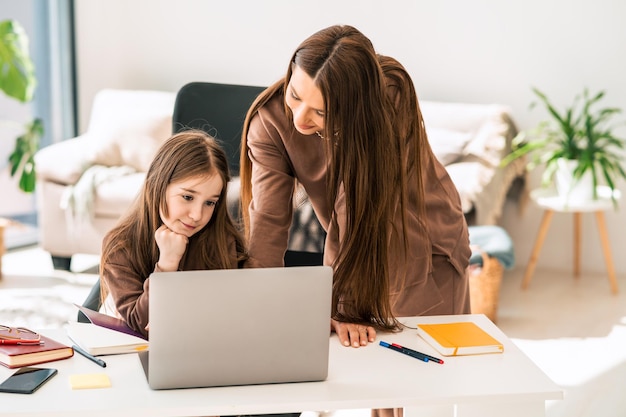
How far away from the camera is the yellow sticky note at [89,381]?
1400mm

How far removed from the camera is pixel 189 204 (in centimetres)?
193

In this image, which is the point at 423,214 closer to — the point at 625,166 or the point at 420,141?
the point at 420,141

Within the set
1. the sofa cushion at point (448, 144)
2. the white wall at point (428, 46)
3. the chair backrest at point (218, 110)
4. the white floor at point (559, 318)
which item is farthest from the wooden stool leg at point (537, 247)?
the chair backrest at point (218, 110)

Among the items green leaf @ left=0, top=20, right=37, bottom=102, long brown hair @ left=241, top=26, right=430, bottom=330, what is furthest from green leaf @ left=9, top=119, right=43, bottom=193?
long brown hair @ left=241, top=26, right=430, bottom=330

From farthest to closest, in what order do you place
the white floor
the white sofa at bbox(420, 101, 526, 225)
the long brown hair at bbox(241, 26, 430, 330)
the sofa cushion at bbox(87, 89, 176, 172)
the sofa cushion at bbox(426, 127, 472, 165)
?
the sofa cushion at bbox(87, 89, 176, 172) → the sofa cushion at bbox(426, 127, 472, 165) → the white sofa at bbox(420, 101, 526, 225) → the white floor → the long brown hair at bbox(241, 26, 430, 330)

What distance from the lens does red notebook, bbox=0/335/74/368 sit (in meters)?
1.50

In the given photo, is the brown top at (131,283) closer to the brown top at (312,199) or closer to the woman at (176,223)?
the woman at (176,223)

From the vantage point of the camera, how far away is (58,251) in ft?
14.5

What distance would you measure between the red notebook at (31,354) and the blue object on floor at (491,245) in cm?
229

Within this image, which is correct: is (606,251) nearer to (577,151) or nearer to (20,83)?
(577,151)

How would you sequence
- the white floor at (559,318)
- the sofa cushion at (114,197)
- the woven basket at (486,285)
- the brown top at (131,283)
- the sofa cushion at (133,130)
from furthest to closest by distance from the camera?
the sofa cushion at (133,130), the sofa cushion at (114,197), the woven basket at (486,285), the white floor at (559,318), the brown top at (131,283)

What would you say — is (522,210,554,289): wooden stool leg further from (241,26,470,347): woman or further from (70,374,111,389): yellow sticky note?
(70,374,111,389): yellow sticky note

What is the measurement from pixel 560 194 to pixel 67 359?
3.16 meters

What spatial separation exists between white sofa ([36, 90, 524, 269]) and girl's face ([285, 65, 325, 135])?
2381mm
